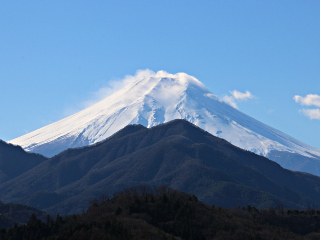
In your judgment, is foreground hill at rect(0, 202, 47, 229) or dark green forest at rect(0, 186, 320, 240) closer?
dark green forest at rect(0, 186, 320, 240)

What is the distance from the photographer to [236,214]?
427 feet

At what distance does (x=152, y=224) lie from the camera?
108 meters

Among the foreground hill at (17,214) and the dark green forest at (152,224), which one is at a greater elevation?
the dark green forest at (152,224)

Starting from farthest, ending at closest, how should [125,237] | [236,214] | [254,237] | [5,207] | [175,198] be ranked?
[5,207], [236,214], [175,198], [254,237], [125,237]

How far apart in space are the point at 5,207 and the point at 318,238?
8289 cm

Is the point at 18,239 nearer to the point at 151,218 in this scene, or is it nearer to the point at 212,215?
the point at 151,218

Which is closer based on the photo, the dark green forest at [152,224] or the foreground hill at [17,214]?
the dark green forest at [152,224]

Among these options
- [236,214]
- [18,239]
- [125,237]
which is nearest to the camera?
[125,237]

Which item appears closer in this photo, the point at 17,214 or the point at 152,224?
the point at 152,224

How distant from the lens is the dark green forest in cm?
9695

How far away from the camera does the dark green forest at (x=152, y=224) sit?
9695cm

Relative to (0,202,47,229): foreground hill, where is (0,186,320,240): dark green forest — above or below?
above

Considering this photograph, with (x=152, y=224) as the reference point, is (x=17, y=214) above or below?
below

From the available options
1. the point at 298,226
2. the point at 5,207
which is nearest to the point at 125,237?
the point at 298,226
